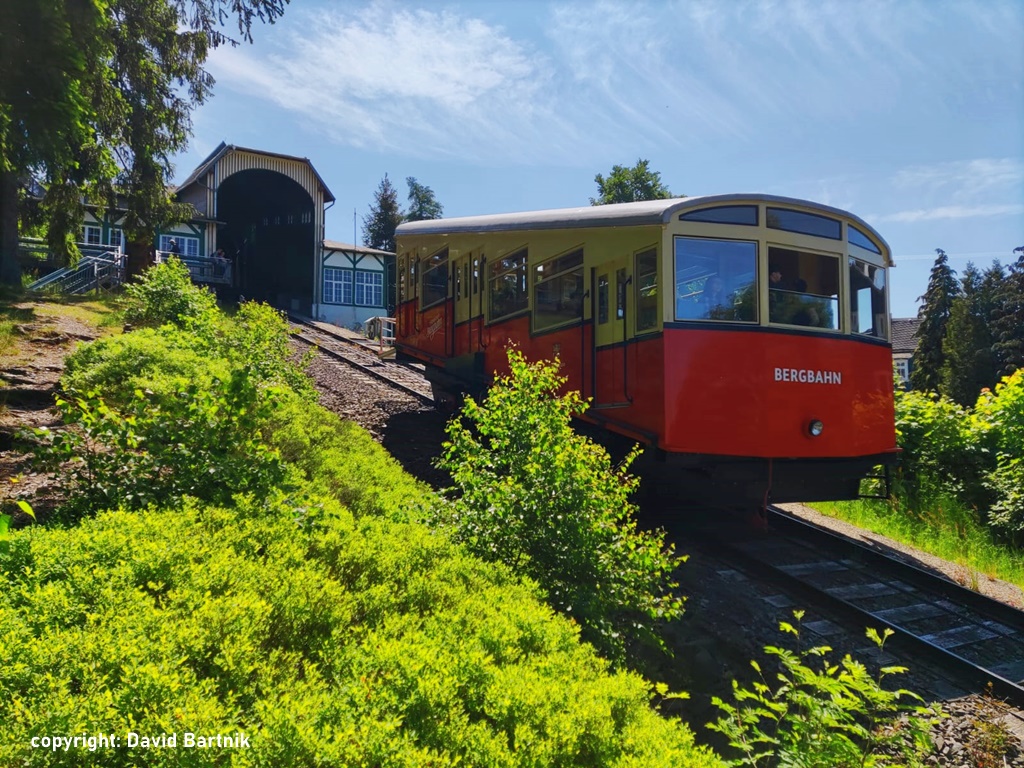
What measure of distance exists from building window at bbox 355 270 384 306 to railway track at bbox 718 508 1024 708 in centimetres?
3103

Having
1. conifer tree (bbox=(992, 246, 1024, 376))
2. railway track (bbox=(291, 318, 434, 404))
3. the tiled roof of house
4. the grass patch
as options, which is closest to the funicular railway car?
the grass patch

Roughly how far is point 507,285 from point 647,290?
3.01 m

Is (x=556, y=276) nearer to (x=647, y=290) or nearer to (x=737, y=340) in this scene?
(x=647, y=290)

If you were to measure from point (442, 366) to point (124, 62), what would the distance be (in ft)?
29.3

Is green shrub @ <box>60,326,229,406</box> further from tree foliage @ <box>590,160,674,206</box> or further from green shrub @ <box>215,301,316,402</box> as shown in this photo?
tree foliage @ <box>590,160,674,206</box>

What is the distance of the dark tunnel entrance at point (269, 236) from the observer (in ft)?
105

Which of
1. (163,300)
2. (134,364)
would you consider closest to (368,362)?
(163,300)

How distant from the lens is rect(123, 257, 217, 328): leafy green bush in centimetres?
1252

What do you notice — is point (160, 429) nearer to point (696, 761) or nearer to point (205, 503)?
point (205, 503)

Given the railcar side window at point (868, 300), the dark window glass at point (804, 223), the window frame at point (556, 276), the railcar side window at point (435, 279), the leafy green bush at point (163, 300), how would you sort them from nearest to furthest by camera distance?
the dark window glass at point (804, 223) → the railcar side window at point (868, 300) → the window frame at point (556, 276) → the railcar side window at point (435, 279) → the leafy green bush at point (163, 300)

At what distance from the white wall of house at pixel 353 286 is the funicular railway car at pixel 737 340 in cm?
2801

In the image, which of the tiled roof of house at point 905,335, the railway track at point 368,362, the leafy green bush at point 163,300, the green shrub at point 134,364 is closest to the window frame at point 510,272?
the railway track at point 368,362

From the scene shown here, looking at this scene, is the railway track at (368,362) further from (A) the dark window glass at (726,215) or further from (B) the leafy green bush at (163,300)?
(A) the dark window glass at (726,215)

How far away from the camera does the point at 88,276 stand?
71.9 ft
